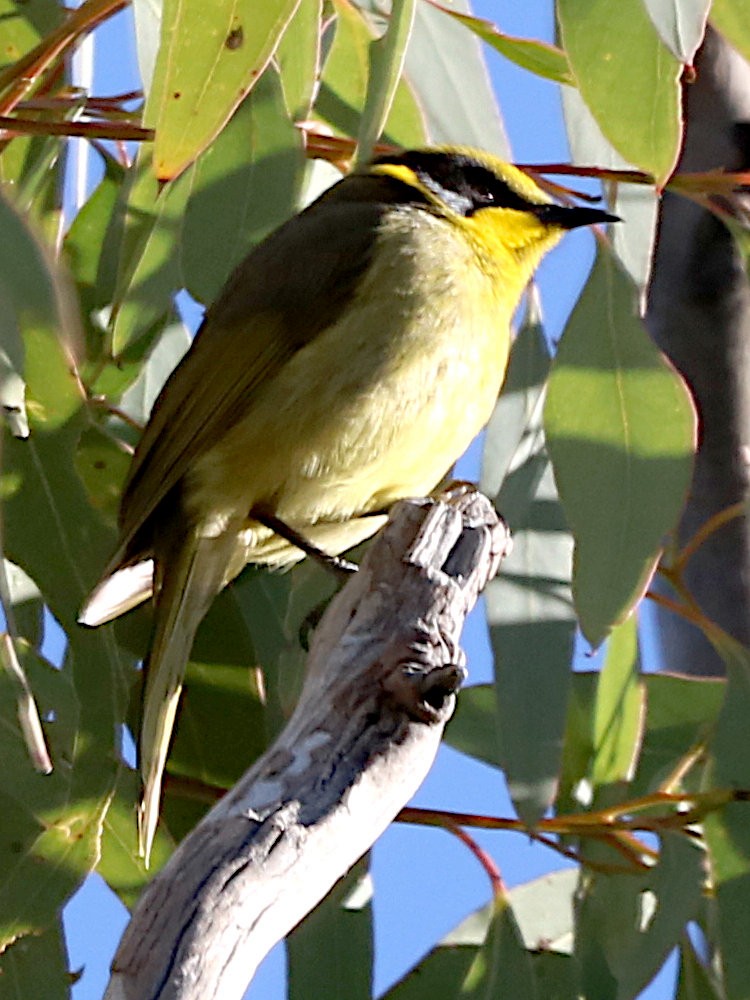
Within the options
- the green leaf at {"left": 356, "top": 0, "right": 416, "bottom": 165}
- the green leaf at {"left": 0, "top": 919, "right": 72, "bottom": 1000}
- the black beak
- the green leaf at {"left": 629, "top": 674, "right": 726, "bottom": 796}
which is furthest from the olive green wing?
the green leaf at {"left": 629, "top": 674, "right": 726, "bottom": 796}

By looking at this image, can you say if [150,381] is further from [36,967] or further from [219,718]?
[36,967]

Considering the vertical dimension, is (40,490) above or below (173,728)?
above

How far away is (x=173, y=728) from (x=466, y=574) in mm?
676

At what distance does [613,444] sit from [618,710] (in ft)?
1.22

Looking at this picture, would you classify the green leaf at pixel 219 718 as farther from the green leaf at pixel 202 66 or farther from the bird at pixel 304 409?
the green leaf at pixel 202 66

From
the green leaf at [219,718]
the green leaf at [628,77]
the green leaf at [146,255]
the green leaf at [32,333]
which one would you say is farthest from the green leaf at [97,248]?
the green leaf at [628,77]

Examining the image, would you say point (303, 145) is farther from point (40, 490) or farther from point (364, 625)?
point (364, 625)

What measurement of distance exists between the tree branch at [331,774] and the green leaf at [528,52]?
0.66 metres

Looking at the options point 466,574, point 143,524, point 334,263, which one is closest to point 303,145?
point 334,263

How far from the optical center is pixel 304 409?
2541 millimetres

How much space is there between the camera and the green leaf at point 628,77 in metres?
2.31

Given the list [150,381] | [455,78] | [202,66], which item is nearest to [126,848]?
[150,381]

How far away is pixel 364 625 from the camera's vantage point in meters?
1.98

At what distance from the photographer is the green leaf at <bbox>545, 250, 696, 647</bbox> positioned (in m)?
2.37
